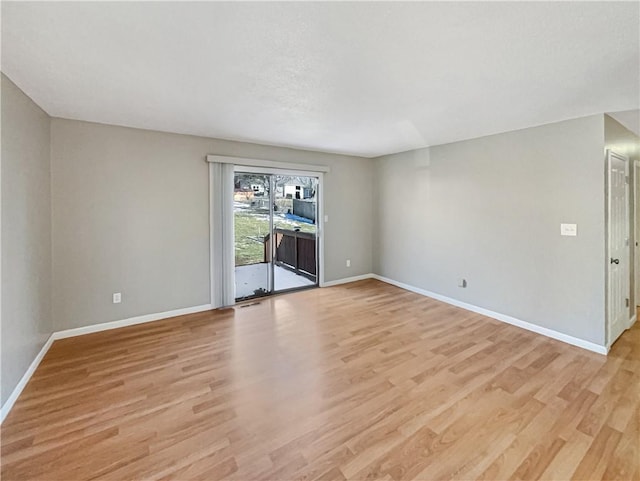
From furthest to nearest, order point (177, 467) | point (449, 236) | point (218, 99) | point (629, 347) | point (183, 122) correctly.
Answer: point (449, 236)
point (183, 122)
point (629, 347)
point (218, 99)
point (177, 467)

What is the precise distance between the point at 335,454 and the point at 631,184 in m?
4.60

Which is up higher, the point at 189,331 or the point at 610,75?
the point at 610,75

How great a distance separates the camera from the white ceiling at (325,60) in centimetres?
153

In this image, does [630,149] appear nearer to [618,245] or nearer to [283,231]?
[618,245]

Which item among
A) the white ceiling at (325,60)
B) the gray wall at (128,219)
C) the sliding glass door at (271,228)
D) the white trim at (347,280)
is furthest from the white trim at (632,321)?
the gray wall at (128,219)

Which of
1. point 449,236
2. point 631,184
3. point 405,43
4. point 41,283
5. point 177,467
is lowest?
point 177,467

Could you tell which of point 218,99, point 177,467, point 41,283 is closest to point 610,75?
point 218,99

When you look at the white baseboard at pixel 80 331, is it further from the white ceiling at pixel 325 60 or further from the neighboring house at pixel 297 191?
the white ceiling at pixel 325 60

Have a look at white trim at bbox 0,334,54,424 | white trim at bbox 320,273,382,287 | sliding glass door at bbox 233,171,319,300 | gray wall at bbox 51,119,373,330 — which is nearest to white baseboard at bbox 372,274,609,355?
white trim at bbox 320,273,382,287

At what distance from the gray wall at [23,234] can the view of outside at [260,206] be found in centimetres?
220

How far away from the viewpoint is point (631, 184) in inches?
140

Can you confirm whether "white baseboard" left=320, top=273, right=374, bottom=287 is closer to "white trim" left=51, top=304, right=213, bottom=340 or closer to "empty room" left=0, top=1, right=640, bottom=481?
"empty room" left=0, top=1, right=640, bottom=481

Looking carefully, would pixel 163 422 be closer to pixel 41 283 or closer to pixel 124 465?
pixel 124 465

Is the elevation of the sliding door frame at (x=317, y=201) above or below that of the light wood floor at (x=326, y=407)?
above
